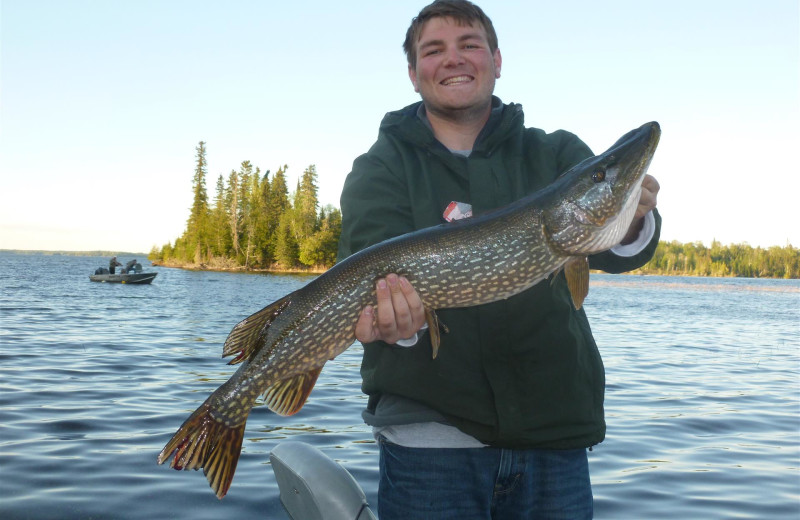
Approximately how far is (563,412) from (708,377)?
1009 centimetres

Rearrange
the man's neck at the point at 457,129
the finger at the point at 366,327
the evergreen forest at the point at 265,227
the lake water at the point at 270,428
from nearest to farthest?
the finger at the point at 366,327 < the man's neck at the point at 457,129 < the lake water at the point at 270,428 < the evergreen forest at the point at 265,227

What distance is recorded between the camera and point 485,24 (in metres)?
3.08

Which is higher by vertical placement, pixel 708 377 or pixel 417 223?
pixel 417 223

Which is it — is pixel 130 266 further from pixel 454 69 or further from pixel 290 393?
pixel 454 69

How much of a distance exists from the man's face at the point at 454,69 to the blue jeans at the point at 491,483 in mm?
1513

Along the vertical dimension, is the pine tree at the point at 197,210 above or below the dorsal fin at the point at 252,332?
above

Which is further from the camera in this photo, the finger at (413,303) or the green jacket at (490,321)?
the finger at (413,303)

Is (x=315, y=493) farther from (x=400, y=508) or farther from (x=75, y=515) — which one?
(x=75, y=515)

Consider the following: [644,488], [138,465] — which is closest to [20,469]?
[138,465]

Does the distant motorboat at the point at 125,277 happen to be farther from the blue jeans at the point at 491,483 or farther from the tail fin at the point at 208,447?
the blue jeans at the point at 491,483

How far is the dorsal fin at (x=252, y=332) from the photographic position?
281 cm

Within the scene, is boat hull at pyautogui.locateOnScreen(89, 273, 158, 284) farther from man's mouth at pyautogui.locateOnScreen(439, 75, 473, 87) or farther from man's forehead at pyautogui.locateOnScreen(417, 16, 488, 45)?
man's mouth at pyautogui.locateOnScreen(439, 75, 473, 87)

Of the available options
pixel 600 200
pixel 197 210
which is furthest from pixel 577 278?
pixel 197 210

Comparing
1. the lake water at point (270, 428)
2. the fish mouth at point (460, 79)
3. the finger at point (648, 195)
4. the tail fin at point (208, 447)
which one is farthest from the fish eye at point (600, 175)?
the lake water at point (270, 428)
